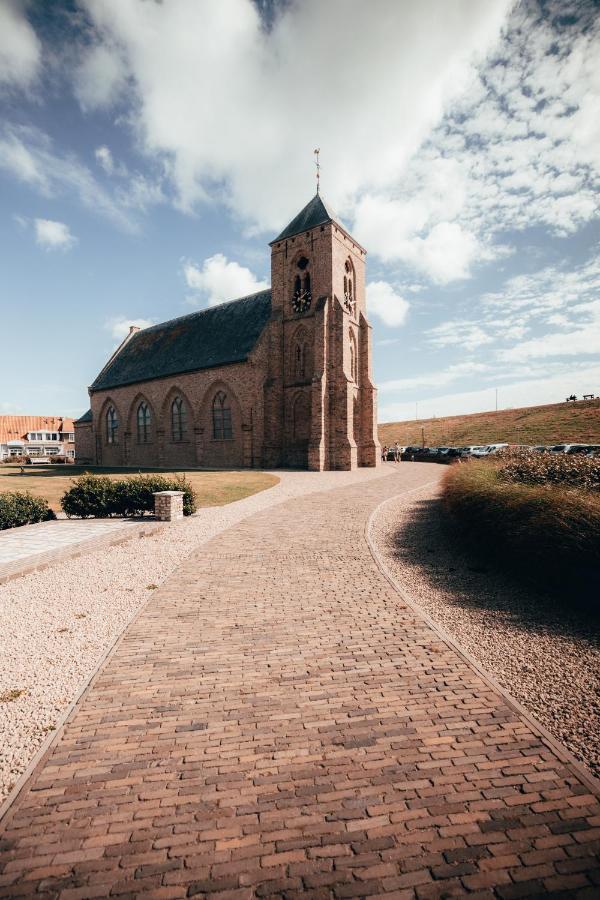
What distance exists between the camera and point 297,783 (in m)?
2.86

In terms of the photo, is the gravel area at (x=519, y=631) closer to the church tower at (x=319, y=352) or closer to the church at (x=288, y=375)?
the church tower at (x=319, y=352)

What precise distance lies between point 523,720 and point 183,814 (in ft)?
9.17

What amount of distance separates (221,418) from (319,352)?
31.9 ft

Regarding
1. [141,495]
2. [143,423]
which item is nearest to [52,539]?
[141,495]

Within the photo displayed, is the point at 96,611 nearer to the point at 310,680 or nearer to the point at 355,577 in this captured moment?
the point at 310,680

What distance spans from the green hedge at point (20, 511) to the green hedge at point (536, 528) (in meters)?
11.6

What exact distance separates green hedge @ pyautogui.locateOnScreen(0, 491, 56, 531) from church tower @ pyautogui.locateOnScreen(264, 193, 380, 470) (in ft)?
59.6

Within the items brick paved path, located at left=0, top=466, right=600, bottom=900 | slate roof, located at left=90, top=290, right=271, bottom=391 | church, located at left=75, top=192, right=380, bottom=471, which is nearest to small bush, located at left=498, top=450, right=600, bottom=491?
brick paved path, located at left=0, top=466, right=600, bottom=900

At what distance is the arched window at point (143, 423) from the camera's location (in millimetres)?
38688

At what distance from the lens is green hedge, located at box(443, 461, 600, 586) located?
19.8 feet

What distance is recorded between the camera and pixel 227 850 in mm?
2377

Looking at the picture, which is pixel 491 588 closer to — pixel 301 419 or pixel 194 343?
pixel 301 419

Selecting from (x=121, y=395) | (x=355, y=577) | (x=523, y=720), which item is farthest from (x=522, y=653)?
(x=121, y=395)

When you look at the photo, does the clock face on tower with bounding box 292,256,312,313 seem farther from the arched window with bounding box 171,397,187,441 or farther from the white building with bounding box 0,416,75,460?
the white building with bounding box 0,416,75,460
